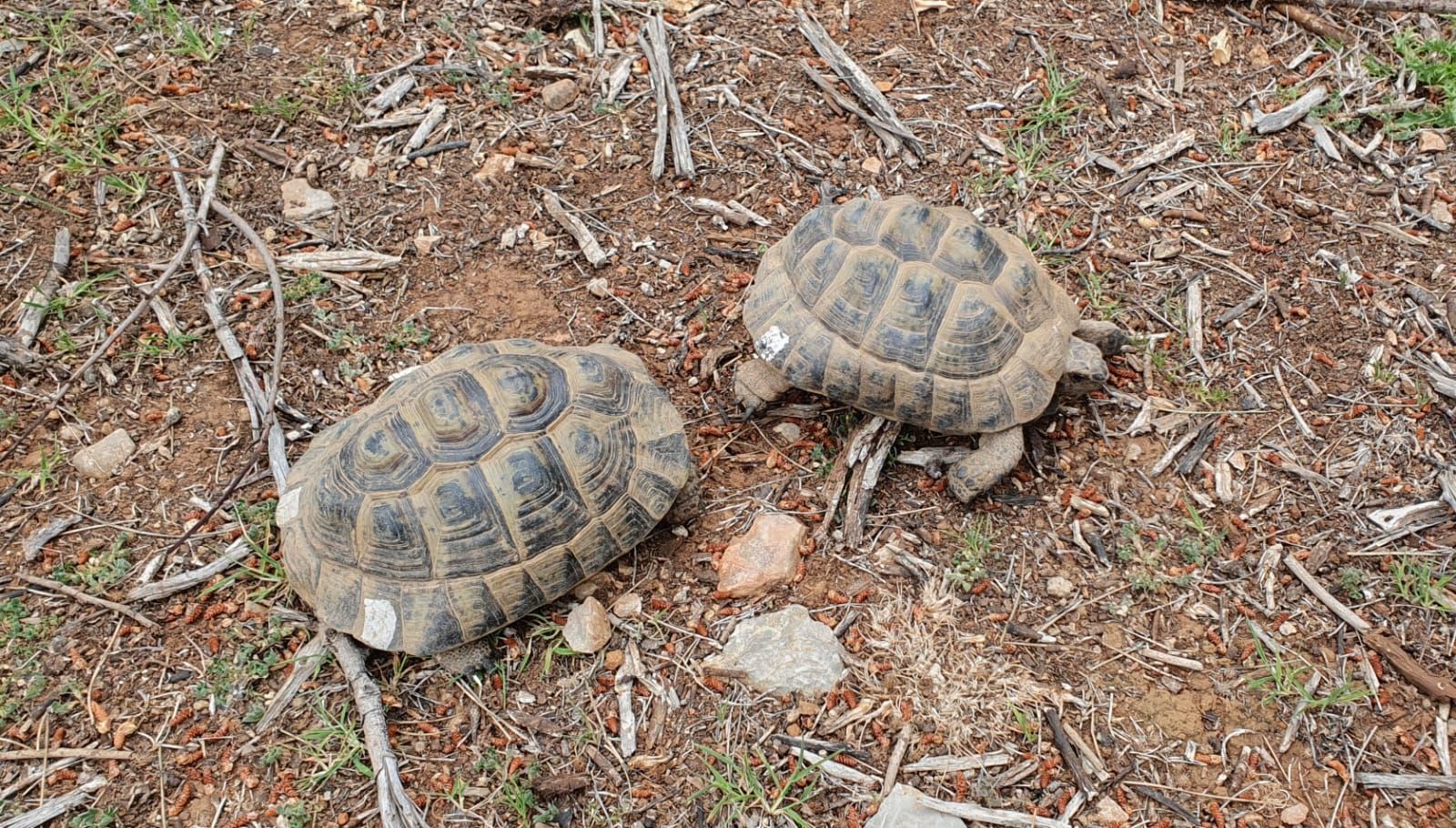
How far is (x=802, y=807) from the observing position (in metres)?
3.11

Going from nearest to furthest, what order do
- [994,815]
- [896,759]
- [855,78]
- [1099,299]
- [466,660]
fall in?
[994,815]
[896,759]
[466,660]
[1099,299]
[855,78]

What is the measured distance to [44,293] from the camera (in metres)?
4.19

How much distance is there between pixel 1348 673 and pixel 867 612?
1.75 meters

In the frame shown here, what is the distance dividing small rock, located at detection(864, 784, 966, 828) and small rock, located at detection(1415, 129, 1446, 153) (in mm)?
4462

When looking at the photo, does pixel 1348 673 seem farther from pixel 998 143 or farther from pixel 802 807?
pixel 998 143

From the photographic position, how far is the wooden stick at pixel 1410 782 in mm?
3098

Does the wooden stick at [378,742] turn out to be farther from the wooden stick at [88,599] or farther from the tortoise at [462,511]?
the wooden stick at [88,599]

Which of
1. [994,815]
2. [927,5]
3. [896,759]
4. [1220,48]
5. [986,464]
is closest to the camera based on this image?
[994,815]

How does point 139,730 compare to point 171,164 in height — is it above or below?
below

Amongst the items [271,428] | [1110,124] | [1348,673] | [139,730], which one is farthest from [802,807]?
[1110,124]

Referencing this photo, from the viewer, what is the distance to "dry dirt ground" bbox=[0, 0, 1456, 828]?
321 cm

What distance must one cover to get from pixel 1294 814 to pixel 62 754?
4.20 m

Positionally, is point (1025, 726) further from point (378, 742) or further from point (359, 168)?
point (359, 168)

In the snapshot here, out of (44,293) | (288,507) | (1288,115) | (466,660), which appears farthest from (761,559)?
(1288,115)
